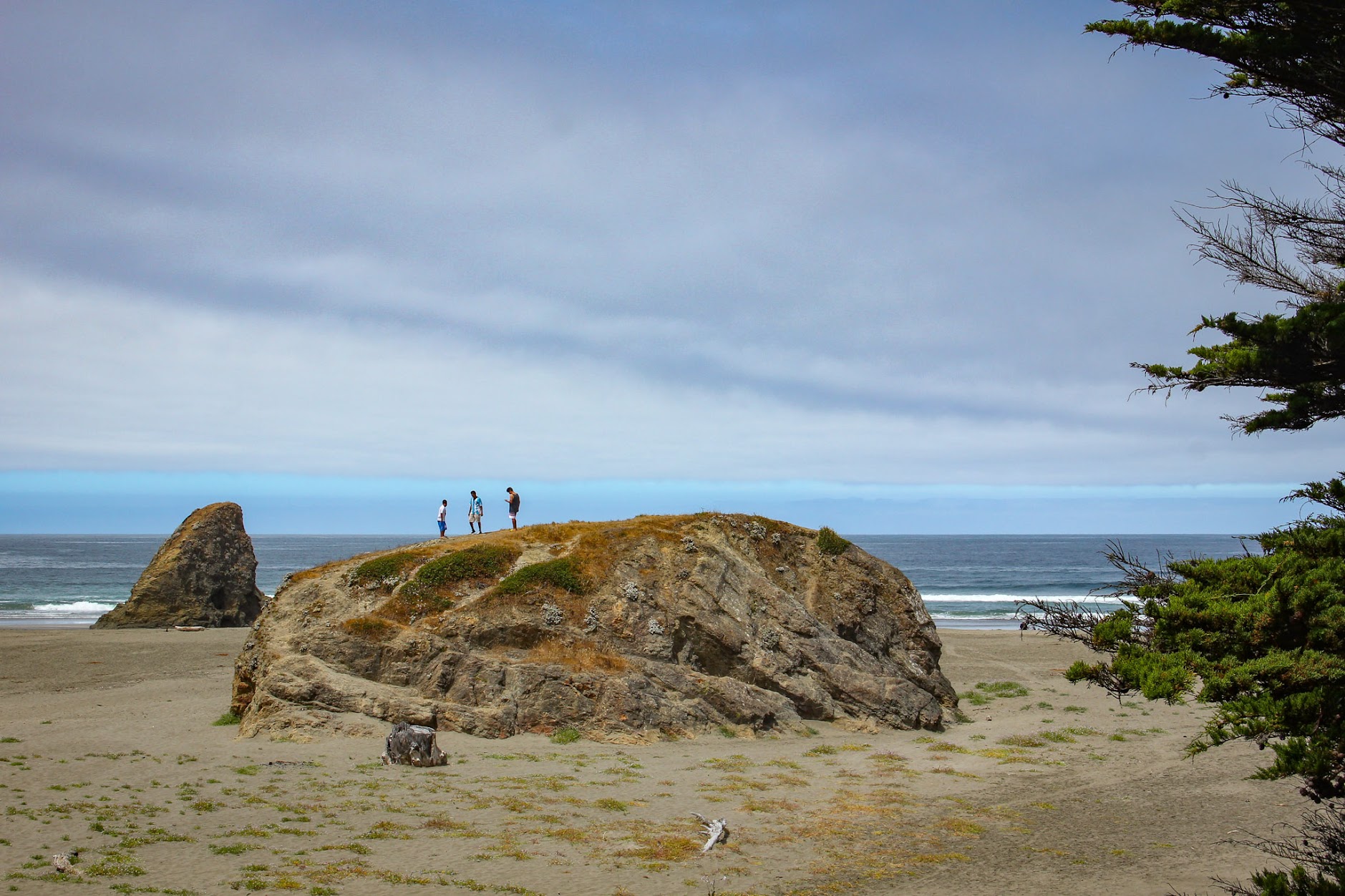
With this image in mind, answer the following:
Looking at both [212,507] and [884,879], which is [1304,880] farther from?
[212,507]

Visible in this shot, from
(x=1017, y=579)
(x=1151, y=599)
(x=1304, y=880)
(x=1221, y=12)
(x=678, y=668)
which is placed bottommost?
(x=1017, y=579)

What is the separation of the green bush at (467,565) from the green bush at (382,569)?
53 cm

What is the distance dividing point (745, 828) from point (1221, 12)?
1135cm

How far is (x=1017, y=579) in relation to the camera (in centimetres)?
8400

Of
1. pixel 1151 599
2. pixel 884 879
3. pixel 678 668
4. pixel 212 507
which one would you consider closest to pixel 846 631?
pixel 678 668

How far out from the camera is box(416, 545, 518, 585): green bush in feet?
65.4

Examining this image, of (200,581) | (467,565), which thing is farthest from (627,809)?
(200,581)

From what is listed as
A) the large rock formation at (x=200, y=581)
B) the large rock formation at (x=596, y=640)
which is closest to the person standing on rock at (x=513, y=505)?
the large rock formation at (x=596, y=640)

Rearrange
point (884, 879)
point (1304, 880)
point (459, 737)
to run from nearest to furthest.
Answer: point (1304, 880) < point (884, 879) < point (459, 737)

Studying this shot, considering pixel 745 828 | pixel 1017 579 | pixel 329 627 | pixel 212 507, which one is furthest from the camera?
pixel 1017 579

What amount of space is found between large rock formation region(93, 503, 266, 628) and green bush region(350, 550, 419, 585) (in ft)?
82.4

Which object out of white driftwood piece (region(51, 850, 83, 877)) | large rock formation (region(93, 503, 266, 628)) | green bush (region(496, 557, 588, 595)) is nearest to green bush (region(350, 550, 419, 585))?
green bush (region(496, 557, 588, 595))

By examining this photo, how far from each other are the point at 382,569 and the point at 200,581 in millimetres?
26363

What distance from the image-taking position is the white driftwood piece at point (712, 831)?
11422 millimetres
